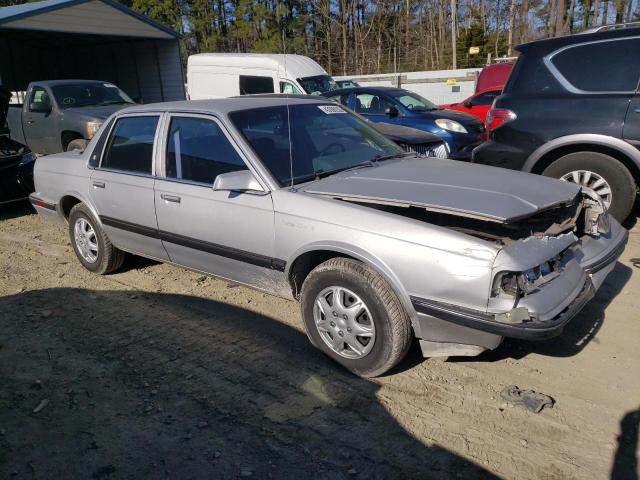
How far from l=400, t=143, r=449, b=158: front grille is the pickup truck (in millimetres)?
6165

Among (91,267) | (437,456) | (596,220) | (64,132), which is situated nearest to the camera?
(437,456)

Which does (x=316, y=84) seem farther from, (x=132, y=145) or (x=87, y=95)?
(x=132, y=145)

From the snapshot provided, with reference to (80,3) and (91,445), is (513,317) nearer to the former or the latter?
(91,445)

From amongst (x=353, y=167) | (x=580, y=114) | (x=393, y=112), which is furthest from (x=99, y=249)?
(x=393, y=112)

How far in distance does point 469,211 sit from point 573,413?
1.22 metres

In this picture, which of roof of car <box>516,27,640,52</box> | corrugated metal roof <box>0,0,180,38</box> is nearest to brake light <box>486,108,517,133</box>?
roof of car <box>516,27,640,52</box>

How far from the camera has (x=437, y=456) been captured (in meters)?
2.59

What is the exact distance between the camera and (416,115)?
9570 mm

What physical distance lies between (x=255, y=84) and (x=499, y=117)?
918cm

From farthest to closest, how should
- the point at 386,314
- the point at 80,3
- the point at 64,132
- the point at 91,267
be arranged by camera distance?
Result: 1. the point at 80,3
2. the point at 64,132
3. the point at 91,267
4. the point at 386,314

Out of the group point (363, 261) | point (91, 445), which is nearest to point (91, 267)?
point (91, 445)

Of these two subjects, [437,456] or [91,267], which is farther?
[91,267]

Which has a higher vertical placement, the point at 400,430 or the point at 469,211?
the point at 469,211

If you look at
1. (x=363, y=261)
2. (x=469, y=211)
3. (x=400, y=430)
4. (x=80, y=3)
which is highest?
(x=80, y=3)
